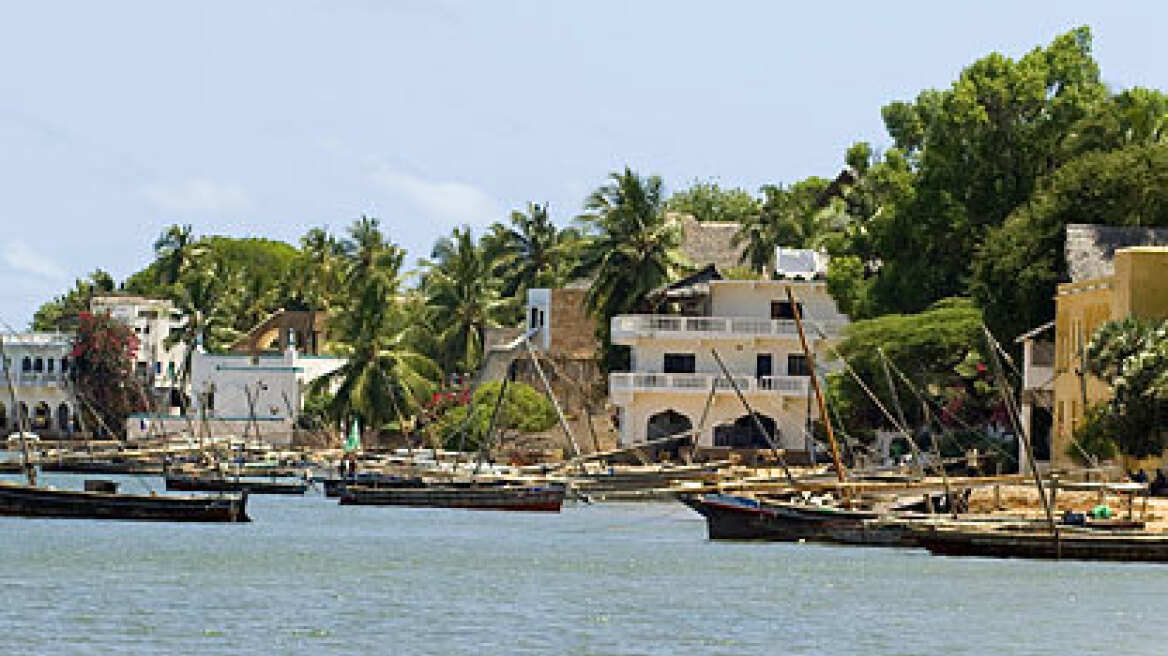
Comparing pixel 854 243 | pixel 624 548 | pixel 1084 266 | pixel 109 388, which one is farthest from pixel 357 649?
pixel 109 388

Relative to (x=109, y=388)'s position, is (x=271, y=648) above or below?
below

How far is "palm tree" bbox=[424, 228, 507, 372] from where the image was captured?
124 m

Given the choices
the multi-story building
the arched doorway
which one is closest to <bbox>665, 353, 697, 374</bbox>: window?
the multi-story building

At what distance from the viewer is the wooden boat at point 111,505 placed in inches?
2805

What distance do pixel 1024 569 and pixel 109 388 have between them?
97247 millimetres

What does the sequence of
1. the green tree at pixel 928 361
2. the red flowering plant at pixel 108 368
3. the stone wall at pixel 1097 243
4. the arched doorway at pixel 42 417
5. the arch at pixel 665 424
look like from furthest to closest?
the arched doorway at pixel 42 417
the red flowering plant at pixel 108 368
the arch at pixel 665 424
the green tree at pixel 928 361
the stone wall at pixel 1097 243

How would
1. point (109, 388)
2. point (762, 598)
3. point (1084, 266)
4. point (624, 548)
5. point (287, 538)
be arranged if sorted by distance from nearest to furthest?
point (762, 598) → point (624, 548) → point (287, 538) → point (1084, 266) → point (109, 388)

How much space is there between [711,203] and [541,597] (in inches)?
3966

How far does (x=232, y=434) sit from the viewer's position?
13062 cm

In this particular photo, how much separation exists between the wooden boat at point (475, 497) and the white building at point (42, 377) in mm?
71060

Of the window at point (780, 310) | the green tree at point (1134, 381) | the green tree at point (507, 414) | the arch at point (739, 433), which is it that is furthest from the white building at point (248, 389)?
the green tree at point (1134, 381)

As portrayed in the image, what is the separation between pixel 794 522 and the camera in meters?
63.2

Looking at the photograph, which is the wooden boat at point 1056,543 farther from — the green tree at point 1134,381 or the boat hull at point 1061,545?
the green tree at point 1134,381

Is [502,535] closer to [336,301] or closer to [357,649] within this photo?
[357,649]
